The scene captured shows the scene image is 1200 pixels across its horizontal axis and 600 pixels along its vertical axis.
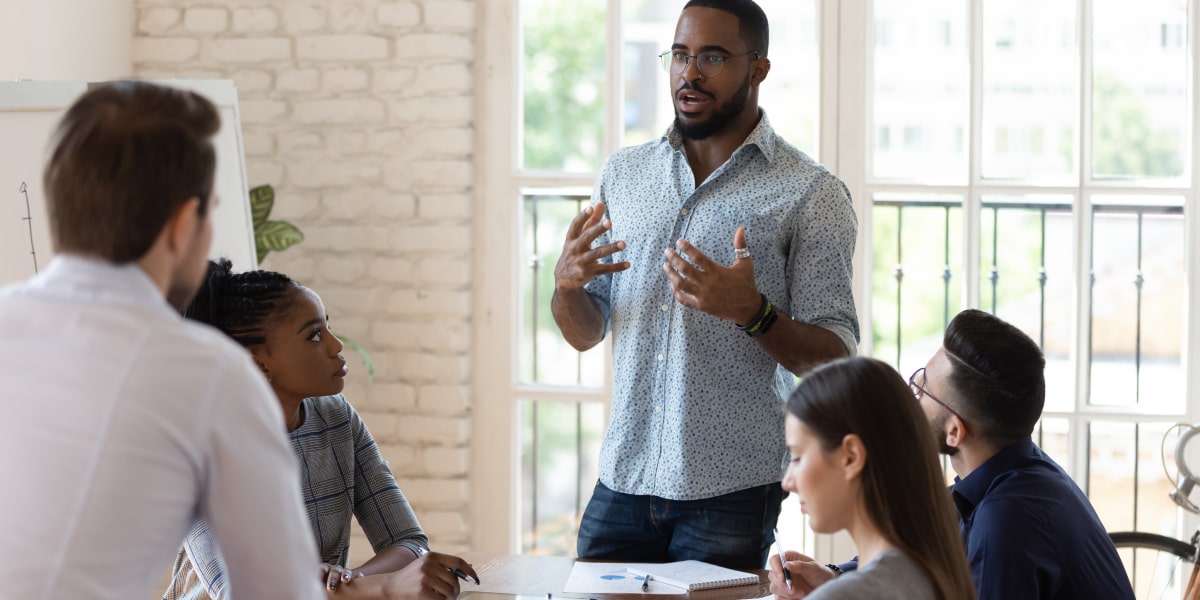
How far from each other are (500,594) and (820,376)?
71cm

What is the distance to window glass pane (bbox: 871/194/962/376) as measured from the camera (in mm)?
3285

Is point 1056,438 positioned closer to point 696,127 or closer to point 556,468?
point 556,468

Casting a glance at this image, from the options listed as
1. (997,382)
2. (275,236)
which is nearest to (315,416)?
(997,382)

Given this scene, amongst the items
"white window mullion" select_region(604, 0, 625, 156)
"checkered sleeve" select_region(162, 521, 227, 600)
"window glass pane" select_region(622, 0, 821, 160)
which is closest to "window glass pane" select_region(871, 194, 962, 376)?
"window glass pane" select_region(622, 0, 821, 160)

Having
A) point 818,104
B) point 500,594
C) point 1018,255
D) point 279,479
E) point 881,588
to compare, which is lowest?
point 500,594

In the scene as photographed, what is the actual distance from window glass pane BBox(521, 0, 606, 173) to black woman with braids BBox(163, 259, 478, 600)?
1.49 metres

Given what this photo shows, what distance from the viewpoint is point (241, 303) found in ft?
6.48

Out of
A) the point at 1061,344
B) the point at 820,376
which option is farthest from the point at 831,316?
the point at 1061,344

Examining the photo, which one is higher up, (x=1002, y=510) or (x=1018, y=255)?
(x=1018, y=255)

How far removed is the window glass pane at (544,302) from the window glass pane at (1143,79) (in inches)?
55.4

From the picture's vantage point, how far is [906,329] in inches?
132

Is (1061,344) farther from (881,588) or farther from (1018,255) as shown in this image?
(881,588)

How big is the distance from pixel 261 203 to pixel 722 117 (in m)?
1.47

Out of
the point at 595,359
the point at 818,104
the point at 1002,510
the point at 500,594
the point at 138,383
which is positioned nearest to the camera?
the point at 138,383
